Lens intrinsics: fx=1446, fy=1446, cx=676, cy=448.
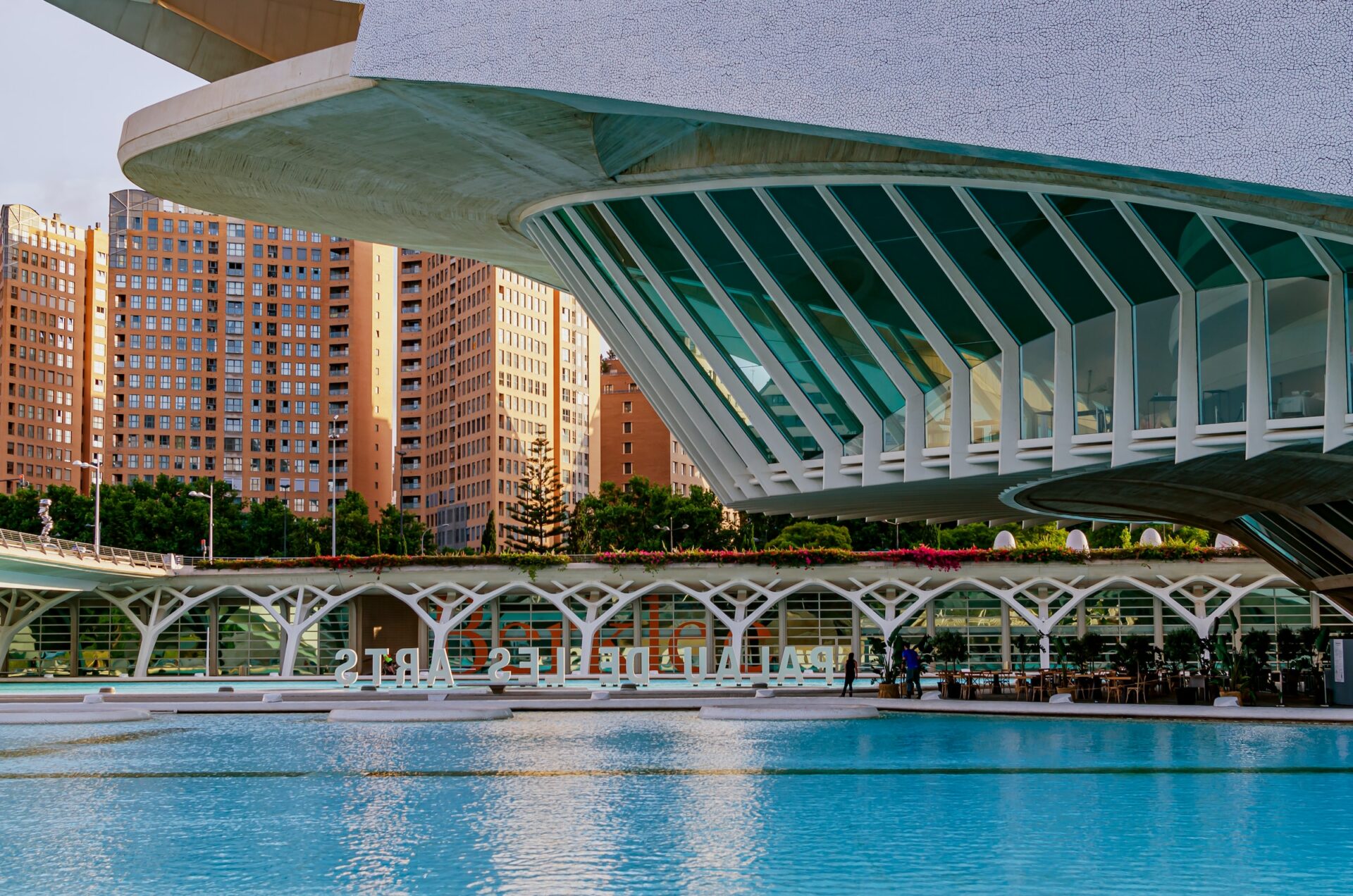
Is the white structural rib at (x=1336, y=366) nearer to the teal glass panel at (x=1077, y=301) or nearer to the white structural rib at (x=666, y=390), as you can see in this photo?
the teal glass panel at (x=1077, y=301)

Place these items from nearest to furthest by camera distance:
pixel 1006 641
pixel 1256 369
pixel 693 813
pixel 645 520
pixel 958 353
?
1. pixel 693 813
2. pixel 1256 369
3. pixel 958 353
4. pixel 1006 641
5. pixel 645 520

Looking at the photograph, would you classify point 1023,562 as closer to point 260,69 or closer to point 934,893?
point 260,69

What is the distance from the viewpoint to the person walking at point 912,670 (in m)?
34.6

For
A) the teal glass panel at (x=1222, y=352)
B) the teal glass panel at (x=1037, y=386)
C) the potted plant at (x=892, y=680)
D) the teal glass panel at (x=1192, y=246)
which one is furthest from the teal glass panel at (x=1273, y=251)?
the potted plant at (x=892, y=680)

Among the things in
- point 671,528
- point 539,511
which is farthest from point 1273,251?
point 539,511

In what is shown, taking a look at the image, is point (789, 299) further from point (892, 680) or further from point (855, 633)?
point (855, 633)

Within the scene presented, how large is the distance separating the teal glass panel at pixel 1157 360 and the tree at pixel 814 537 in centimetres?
6138

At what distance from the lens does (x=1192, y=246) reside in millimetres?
19906

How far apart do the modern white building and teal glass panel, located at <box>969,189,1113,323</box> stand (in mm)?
46

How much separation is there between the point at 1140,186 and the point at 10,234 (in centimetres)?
15267

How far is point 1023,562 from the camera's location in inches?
1924

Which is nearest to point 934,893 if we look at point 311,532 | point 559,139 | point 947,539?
point 559,139

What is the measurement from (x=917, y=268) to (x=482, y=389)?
11050cm

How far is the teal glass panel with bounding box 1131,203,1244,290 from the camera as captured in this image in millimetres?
19531
